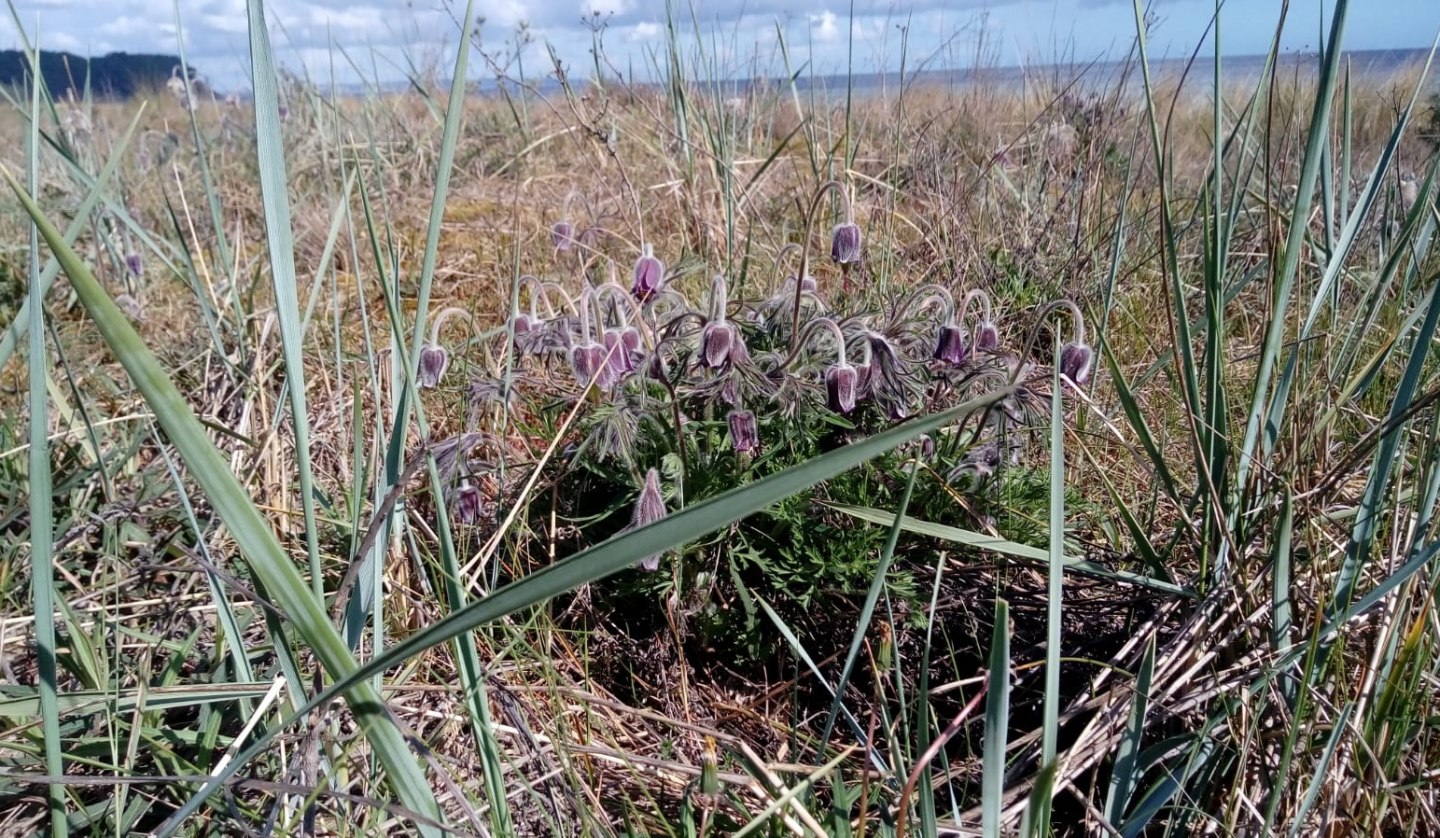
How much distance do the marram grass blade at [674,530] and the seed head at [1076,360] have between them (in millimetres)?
1066

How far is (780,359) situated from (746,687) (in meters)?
0.60

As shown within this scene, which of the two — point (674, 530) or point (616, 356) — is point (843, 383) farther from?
point (674, 530)

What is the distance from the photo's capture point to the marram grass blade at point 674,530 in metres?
0.55

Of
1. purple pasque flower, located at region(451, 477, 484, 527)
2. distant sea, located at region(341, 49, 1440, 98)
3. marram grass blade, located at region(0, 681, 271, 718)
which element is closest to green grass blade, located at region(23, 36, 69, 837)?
marram grass blade, located at region(0, 681, 271, 718)

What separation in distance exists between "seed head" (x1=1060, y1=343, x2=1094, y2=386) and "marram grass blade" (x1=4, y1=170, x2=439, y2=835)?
1202mm

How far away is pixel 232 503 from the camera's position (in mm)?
671

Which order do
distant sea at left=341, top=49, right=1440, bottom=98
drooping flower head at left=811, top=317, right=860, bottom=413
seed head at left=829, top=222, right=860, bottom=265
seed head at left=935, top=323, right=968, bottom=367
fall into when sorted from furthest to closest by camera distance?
distant sea at left=341, top=49, right=1440, bottom=98
seed head at left=829, top=222, right=860, bottom=265
seed head at left=935, top=323, right=968, bottom=367
drooping flower head at left=811, top=317, right=860, bottom=413

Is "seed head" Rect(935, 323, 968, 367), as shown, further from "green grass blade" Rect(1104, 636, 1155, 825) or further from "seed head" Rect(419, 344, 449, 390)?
"seed head" Rect(419, 344, 449, 390)

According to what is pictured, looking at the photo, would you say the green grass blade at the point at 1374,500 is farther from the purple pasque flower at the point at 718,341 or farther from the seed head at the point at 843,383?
the purple pasque flower at the point at 718,341

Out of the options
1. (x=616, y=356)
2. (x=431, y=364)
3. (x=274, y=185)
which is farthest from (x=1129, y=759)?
(x=431, y=364)

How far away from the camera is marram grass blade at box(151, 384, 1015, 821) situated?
1.80 feet

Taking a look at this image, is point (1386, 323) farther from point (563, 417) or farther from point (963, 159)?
point (563, 417)

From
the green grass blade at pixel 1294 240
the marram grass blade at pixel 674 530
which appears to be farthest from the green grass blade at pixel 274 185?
the green grass blade at pixel 1294 240

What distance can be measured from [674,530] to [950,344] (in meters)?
1.09
